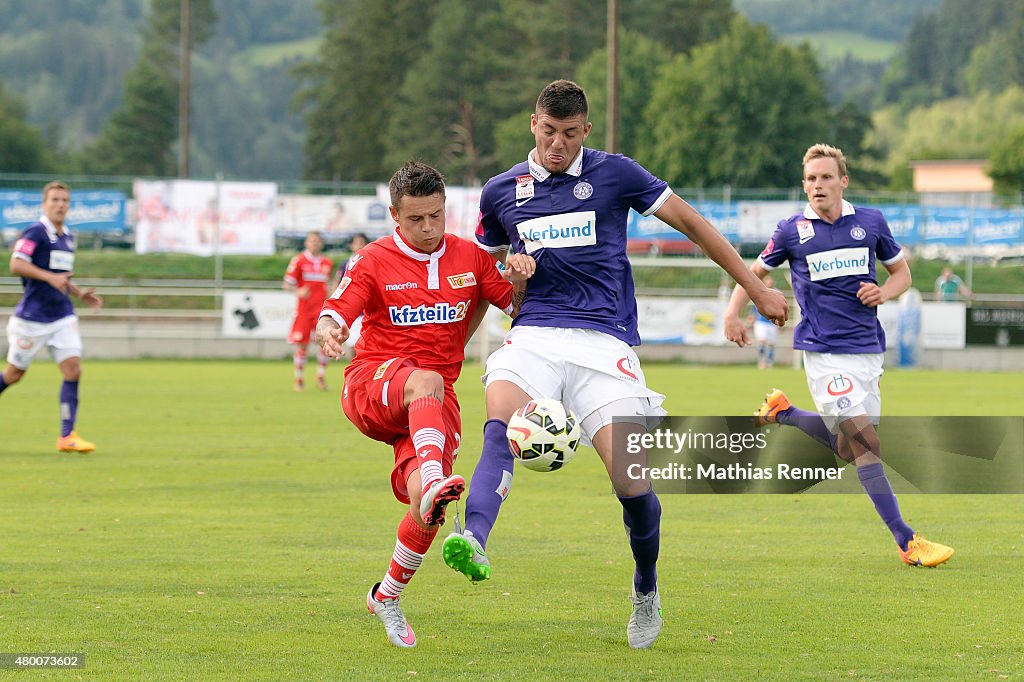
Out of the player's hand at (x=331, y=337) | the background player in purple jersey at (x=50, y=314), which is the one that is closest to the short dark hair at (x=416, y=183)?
the player's hand at (x=331, y=337)

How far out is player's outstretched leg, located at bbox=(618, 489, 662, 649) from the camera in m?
5.85

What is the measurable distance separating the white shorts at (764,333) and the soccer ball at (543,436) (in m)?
21.5

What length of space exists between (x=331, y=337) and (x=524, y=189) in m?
1.05

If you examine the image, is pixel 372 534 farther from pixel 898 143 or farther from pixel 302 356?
pixel 898 143

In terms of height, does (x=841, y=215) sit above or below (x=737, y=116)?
below

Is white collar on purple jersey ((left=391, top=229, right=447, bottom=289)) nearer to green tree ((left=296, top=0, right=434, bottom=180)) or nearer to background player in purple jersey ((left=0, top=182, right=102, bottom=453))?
background player in purple jersey ((left=0, top=182, right=102, bottom=453))

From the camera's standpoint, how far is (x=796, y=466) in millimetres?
10898

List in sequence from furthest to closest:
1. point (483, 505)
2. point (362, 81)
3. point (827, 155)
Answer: point (362, 81)
point (827, 155)
point (483, 505)

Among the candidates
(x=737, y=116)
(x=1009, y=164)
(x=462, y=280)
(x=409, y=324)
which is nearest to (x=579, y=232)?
(x=462, y=280)

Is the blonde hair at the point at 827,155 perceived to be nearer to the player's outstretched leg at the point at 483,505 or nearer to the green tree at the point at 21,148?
the player's outstretched leg at the point at 483,505

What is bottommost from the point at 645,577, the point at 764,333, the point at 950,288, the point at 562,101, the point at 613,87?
the point at 645,577

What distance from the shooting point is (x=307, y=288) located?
21562 millimetres

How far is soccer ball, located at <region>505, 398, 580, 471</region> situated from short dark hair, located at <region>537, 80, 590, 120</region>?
1.22m

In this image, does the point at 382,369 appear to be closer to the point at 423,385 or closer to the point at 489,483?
the point at 423,385
